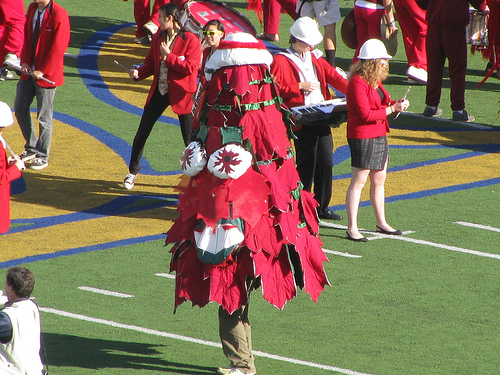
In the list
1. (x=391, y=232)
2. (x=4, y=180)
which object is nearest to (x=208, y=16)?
(x=391, y=232)

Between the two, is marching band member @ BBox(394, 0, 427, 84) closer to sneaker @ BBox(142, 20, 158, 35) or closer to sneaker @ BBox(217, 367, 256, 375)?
sneaker @ BBox(142, 20, 158, 35)

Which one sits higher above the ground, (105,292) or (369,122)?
(369,122)

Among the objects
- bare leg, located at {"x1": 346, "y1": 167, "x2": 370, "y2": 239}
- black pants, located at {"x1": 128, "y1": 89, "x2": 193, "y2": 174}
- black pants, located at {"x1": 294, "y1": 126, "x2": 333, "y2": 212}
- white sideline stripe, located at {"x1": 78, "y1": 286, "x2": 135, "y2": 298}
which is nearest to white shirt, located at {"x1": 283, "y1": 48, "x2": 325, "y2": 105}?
black pants, located at {"x1": 294, "y1": 126, "x2": 333, "y2": 212}

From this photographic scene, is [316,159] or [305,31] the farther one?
[316,159]

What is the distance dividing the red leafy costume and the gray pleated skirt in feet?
9.74

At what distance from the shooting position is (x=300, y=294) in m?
7.34

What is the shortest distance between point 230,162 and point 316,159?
3963 millimetres

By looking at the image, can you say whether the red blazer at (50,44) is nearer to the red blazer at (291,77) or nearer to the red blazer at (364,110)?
the red blazer at (291,77)

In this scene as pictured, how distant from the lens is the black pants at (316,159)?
902cm

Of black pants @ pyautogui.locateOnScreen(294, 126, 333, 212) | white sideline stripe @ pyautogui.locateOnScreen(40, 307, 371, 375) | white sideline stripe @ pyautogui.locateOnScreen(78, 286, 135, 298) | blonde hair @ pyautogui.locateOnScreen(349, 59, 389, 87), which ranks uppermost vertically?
blonde hair @ pyautogui.locateOnScreen(349, 59, 389, 87)

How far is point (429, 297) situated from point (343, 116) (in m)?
2.25

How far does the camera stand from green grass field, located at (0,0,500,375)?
609cm

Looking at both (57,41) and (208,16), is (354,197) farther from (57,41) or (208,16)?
(57,41)

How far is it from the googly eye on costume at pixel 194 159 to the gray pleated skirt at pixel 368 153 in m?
3.29
